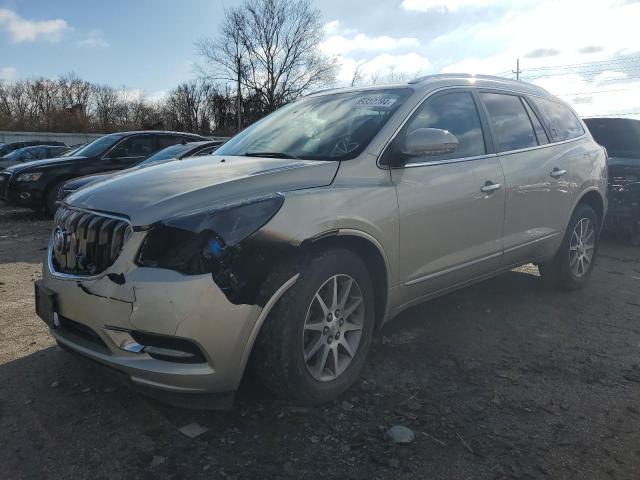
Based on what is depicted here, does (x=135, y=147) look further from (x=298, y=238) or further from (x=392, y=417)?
(x=392, y=417)

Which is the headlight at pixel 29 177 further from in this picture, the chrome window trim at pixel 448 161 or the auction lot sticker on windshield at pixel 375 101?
the chrome window trim at pixel 448 161

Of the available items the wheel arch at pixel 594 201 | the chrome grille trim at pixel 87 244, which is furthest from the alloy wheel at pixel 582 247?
the chrome grille trim at pixel 87 244

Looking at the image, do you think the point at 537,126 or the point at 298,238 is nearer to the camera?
the point at 298,238

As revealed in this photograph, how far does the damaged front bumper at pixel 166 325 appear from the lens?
89.0 inches

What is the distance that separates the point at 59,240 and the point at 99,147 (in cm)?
840

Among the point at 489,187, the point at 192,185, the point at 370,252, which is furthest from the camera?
the point at 489,187

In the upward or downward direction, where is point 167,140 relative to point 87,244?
upward

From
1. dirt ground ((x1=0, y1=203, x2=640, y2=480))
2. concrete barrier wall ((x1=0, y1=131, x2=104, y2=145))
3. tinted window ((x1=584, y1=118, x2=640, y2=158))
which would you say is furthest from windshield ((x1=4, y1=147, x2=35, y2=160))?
concrete barrier wall ((x1=0, y1=131, x2=104, y2=145))

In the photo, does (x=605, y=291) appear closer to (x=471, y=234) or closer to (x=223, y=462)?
(x=471, y=234)

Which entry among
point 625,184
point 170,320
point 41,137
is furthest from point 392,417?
point 41,137

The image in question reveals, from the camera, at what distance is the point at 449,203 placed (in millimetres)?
3414

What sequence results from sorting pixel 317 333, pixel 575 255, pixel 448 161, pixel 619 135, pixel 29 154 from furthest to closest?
pixel 29 154
pixel 619 135
pixel 575 255
pixel 448 161
pixel 317 333

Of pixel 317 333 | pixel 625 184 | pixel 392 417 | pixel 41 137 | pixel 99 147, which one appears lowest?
pixel 392 417

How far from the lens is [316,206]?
2676 millimetres
